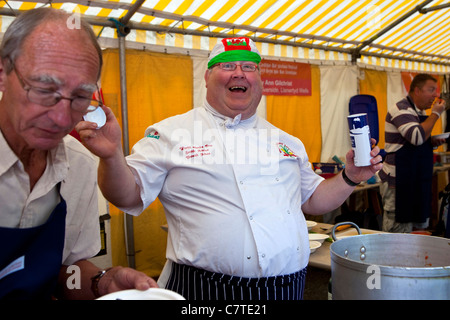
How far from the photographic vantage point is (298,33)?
19.6 feet

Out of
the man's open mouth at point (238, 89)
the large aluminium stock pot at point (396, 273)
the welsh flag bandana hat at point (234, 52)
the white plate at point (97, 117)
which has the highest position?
the welsh flag bandana hat at point (234, 52)

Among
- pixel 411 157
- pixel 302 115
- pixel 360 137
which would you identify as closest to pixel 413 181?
pixel 411 157

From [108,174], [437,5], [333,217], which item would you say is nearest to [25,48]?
[108,174]

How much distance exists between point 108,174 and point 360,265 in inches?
39.6

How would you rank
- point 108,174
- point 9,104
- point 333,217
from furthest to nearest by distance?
point 333,217 → point 108,174 → point 9,104

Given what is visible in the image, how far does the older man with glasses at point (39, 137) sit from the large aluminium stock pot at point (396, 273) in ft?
1.85

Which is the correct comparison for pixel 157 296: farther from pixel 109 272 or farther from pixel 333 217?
pixel 333 217

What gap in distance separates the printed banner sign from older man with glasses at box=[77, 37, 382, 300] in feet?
12.5

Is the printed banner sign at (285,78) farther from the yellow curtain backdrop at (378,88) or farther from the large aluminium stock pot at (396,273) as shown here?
the large aluminium stock pot at (396,273)

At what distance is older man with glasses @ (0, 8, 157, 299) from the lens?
1.04 meters

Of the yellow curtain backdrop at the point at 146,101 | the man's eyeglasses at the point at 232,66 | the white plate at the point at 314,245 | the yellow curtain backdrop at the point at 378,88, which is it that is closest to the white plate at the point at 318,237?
the white plate at the point at 314,245

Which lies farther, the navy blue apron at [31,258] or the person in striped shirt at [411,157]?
the person in striped shirt at [411,157]

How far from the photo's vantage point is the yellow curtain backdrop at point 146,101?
14.6 feet
